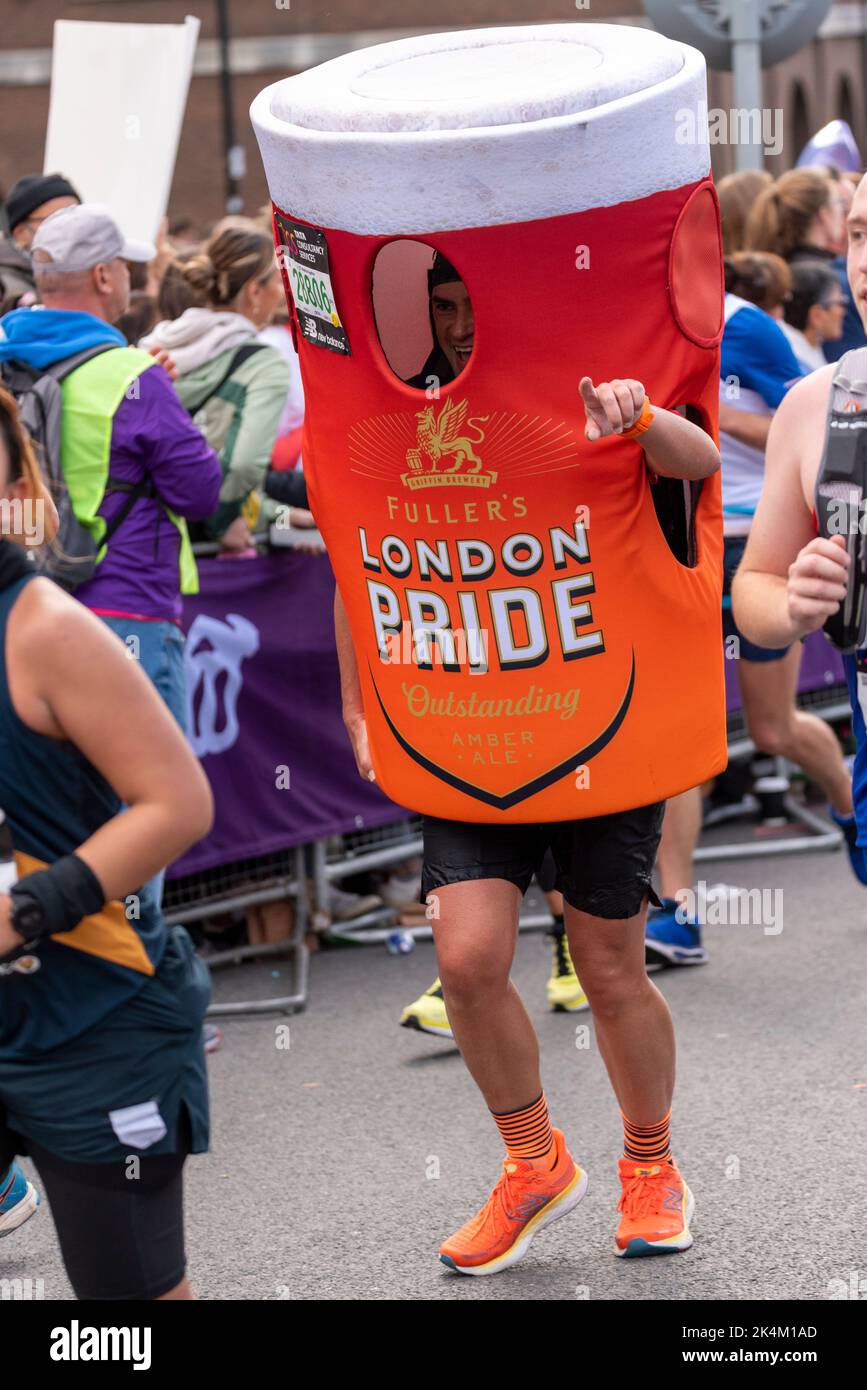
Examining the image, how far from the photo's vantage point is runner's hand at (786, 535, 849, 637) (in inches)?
109

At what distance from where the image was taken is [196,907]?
21.2 ft

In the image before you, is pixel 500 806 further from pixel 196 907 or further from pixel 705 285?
pixel 196 907

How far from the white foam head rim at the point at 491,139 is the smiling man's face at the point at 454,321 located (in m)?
0.27

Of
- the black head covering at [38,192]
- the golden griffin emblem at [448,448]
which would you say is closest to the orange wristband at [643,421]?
the golden griffin emblem at [448,448]

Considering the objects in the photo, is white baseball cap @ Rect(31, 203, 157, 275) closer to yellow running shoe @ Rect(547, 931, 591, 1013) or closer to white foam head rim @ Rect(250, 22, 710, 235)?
white foam head rim @ Rect(250, 22, 710, 235)

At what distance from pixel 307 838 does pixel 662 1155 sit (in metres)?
2.85

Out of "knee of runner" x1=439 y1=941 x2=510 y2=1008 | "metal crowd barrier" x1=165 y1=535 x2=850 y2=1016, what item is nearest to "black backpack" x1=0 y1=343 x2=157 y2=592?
"metal crowd barrier" x1=165 y1=535 x2=850 y2=1016

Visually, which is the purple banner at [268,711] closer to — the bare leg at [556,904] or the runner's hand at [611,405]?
the bare leg at [556,904]

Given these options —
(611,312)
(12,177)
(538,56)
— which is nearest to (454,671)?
(611,312)

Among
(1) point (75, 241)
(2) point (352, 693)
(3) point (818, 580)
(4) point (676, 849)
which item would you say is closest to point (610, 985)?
(2) point (352, 693)

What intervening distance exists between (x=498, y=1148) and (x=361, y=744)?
4.32ft

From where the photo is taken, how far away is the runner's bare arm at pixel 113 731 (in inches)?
99.1

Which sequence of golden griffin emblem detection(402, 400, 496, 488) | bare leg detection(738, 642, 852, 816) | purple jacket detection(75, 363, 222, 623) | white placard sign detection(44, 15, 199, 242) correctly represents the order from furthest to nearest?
1. white placard sign detection(44, 15, 199, 242)
2. bare leg detection(738, 642, 852, 816)
3. purple jacket detection(75, 363, 222, 623)
4. golden griffin emblem detection(402, 400, 496, 488)

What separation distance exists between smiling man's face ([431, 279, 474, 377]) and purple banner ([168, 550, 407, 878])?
2.74 meters
